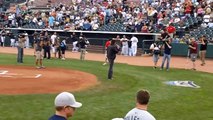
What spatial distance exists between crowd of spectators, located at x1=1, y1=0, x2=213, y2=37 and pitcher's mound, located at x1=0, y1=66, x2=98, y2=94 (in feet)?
48.4

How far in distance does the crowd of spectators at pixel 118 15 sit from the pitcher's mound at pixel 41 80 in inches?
580

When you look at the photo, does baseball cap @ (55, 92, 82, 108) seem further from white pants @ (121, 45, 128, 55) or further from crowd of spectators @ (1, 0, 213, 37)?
crowd of spectators @ (1, 0, 213, 37)

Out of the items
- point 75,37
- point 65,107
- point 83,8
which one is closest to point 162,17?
point 75,37

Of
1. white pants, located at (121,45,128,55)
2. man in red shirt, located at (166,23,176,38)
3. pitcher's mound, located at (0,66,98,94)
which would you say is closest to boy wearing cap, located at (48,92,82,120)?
pitcher's mound, located at (0,66,98,94)

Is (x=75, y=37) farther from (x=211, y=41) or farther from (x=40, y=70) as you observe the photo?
(x=40, y=70)

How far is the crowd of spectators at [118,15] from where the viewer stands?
110 ft

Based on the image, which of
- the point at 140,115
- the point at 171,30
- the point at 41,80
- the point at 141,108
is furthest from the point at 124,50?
the point at 140,115

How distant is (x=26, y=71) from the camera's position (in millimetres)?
20062

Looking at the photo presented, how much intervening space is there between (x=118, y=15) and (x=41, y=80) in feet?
72.2

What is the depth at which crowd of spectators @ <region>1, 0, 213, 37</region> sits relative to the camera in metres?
33.6

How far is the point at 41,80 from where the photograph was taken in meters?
17.3

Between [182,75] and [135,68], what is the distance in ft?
11.3

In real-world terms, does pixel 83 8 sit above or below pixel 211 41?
above

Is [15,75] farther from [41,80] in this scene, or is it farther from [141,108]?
[141,108]
